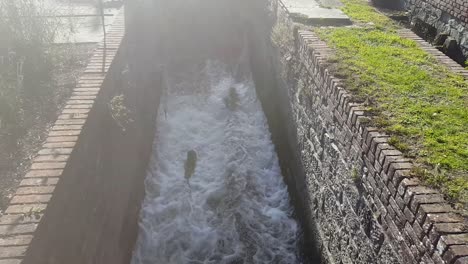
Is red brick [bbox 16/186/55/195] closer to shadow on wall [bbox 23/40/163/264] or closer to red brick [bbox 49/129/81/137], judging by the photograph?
shadow on wall [bbox 23/40/163/264]

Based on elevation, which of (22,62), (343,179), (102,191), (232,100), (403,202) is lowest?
(232,100)

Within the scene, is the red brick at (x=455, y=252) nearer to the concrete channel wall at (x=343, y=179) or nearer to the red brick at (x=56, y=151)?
the concrete channel wall at (x=343, y=179)

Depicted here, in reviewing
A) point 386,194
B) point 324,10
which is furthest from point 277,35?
point 386,194

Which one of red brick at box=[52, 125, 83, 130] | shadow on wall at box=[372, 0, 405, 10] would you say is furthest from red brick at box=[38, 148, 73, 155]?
shadow on wall at box=[372, 0, 405, 10]

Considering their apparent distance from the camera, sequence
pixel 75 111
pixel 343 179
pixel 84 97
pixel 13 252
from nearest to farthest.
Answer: pixel 13 252 < pixel 75 111 < pixel 343 179 < pixel 84 97

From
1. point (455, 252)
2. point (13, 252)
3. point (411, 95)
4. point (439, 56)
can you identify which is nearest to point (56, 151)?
point (13, 252)

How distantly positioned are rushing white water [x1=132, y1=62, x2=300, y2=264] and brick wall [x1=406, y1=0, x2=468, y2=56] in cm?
367

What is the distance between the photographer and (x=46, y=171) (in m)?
3.12

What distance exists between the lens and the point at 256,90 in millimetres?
9453

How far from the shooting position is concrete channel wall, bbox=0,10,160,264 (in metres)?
2.71

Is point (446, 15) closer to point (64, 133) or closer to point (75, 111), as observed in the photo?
point (75, 111)

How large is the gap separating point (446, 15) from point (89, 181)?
6040 millimetres

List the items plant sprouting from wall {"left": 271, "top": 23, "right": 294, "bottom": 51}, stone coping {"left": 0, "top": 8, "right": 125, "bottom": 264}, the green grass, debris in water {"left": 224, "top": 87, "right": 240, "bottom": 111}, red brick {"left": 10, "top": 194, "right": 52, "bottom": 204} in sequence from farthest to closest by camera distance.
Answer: debris in water {"left": 224, "top": 87, "right": 240, "bottom": 111}
plant sprouting from wall {"left": 271, "top": 23, "right": 294, "bottom": 51}
the green grass
red brick {"left": 10, "top": 194, "right": 52, "bottom": 204}
stone coping {"left": 0, "top": 8, "right": 125, "bottom": 264}

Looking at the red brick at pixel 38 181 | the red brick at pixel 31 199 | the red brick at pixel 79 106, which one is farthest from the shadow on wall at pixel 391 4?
the red brick at pixel 31 199
